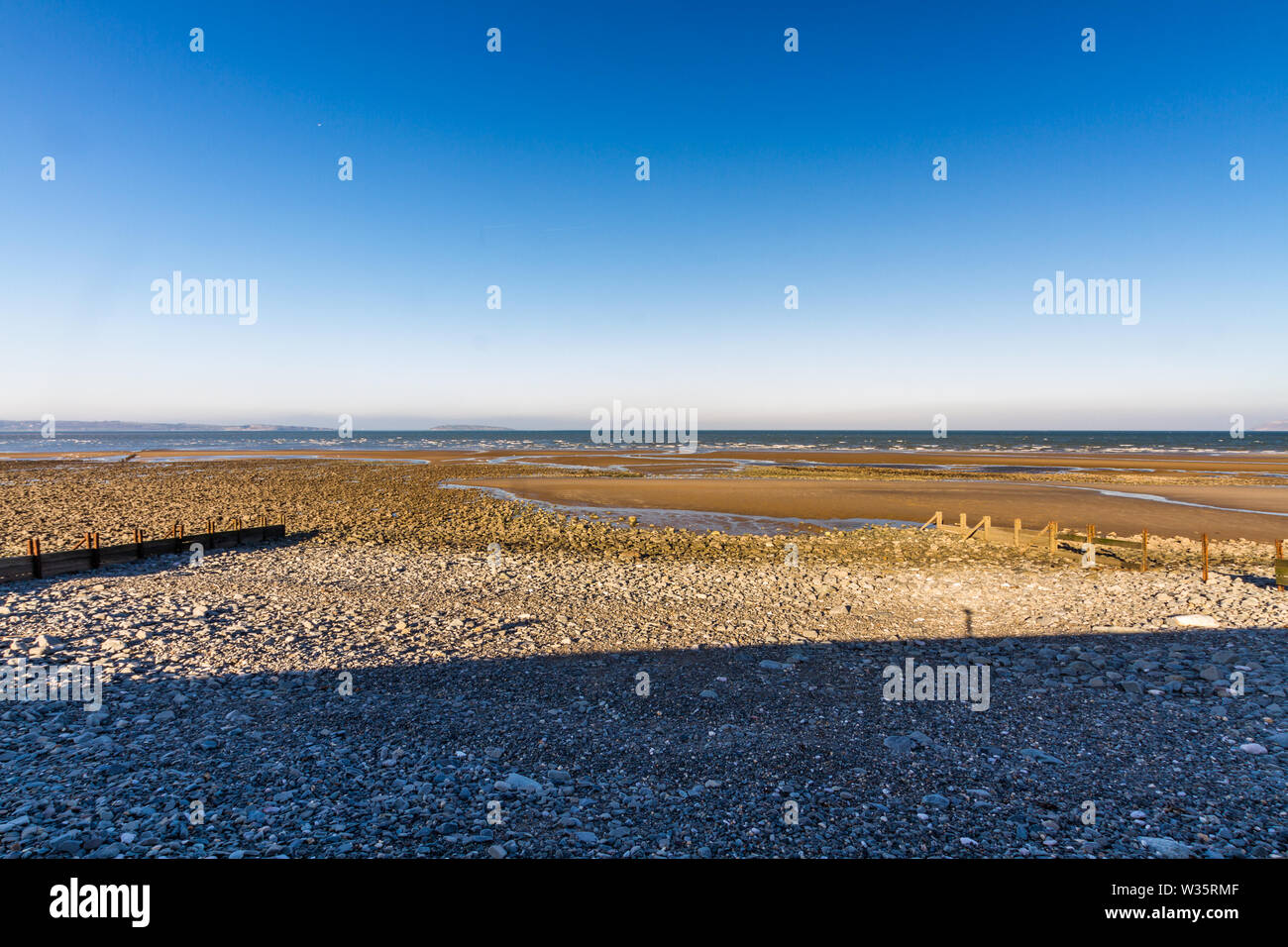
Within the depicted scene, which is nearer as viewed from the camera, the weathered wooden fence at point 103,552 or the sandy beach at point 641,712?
the sandy beach at point 641,712

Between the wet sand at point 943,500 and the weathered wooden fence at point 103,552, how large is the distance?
1660 cm

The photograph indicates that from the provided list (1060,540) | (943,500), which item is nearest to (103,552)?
(1060,540)

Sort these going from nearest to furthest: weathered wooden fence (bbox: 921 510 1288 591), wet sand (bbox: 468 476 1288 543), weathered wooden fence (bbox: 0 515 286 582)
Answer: weathered wooden fence (bbox: 0 515 286 582), weathered wooden fence (bbox: 921 510 1288 591), wet sand (bbox: 468 476 1288 543)

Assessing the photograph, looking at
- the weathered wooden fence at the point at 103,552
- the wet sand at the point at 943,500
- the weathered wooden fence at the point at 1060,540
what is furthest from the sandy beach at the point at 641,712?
the wet sand at the point at 943,500

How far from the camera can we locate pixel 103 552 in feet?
55.3

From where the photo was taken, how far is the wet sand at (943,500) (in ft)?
89.9

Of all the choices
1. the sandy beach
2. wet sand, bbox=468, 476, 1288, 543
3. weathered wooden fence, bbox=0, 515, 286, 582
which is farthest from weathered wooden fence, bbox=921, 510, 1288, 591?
weathered wooden fence, bbox=0, 515, 286, 582

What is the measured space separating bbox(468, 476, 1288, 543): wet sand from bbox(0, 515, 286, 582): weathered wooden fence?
54.5ft

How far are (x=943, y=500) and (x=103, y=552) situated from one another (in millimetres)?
39462

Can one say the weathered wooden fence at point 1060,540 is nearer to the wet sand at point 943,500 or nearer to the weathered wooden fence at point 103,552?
the wet sand at point 943,500

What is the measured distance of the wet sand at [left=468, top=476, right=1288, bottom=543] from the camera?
27.4 meters

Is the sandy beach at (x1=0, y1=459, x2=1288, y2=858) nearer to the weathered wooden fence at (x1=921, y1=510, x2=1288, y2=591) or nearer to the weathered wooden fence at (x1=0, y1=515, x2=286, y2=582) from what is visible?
the weathered wooden fence at (x1=0, y1=515, x2=286, y2=582)

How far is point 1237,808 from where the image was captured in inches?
235
